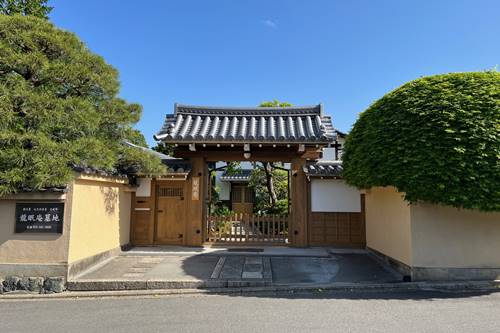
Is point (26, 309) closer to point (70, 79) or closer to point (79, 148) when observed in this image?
point (79, 148)

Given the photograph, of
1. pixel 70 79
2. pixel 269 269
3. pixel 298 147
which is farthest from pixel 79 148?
pixel 298 147

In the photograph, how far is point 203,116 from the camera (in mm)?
10680

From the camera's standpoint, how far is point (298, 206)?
9.62m

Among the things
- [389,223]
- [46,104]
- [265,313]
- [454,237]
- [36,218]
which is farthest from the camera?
[389,223]

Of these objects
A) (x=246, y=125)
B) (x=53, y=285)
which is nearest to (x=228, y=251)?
(x=246, y=125)

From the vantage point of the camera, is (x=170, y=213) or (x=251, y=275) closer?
(x=251, y=275)

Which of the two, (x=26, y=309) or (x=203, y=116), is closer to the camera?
(x=26, y=309)

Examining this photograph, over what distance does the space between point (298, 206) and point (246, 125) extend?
3234 millimetres

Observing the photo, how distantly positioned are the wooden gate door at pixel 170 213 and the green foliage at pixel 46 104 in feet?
9.82

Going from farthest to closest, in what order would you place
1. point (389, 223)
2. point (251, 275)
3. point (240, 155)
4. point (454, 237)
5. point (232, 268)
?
point (240, 155)
point (389, 223)
point (232, 268)
point (251, 275)
point (454, 237)

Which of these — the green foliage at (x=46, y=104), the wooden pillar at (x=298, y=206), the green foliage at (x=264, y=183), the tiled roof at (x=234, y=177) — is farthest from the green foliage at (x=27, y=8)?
the tiled roof at (x=234, y=177)

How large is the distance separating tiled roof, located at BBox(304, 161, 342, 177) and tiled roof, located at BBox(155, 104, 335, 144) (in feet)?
3.54

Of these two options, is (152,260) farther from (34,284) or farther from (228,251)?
(34,284)

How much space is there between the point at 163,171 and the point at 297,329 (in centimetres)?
583
